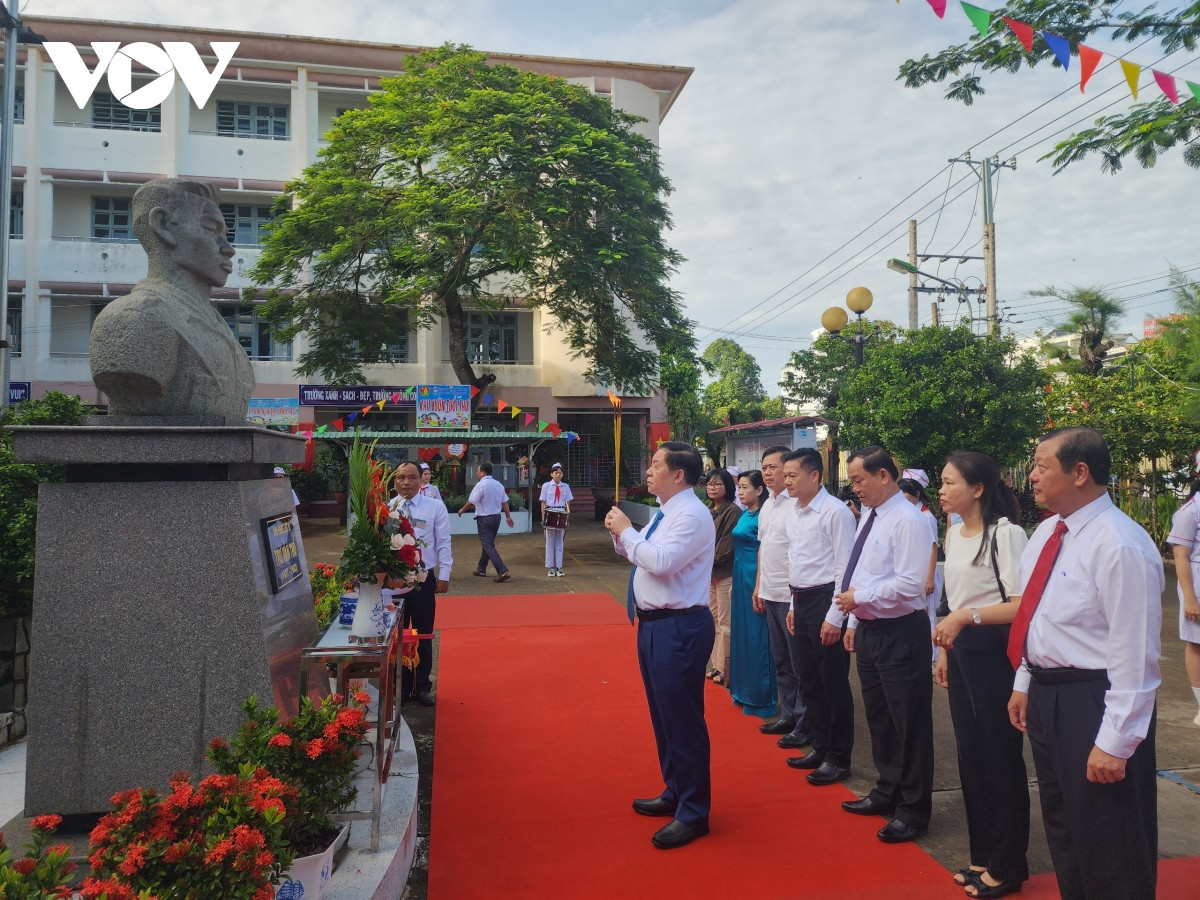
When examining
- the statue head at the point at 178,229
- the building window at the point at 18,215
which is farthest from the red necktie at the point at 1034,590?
the building window at the point at 18,215

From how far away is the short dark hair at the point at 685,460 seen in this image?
377 cm

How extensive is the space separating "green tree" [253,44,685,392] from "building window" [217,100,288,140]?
5362mm

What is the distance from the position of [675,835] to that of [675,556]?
120 centimetres

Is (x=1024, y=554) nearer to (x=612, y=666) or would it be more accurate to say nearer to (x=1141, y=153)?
(x=612, y=666)

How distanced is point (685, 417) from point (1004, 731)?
28.7 meters

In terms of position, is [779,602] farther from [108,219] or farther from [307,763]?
[108,219]

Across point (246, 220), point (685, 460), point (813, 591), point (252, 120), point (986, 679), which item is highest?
point (252, 120)

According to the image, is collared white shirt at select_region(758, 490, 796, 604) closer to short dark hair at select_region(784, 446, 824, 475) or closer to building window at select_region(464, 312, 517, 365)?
short dark hair at select_region(784, 446, 824, 475)

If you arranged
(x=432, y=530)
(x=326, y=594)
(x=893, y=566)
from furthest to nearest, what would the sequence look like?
(x=432, y=530) < (x=326, y=594) < (x=893, y=566)

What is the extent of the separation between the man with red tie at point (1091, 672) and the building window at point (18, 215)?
24.6m

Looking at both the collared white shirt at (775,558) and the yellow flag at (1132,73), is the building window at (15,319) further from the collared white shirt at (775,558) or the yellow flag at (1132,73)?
the yellow flag at (1132,73)

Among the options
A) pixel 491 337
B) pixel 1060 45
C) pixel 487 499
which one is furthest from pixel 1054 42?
pixel 491 337

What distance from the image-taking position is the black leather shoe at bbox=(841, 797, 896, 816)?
3787 millimetres

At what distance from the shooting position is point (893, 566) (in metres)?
3.74
